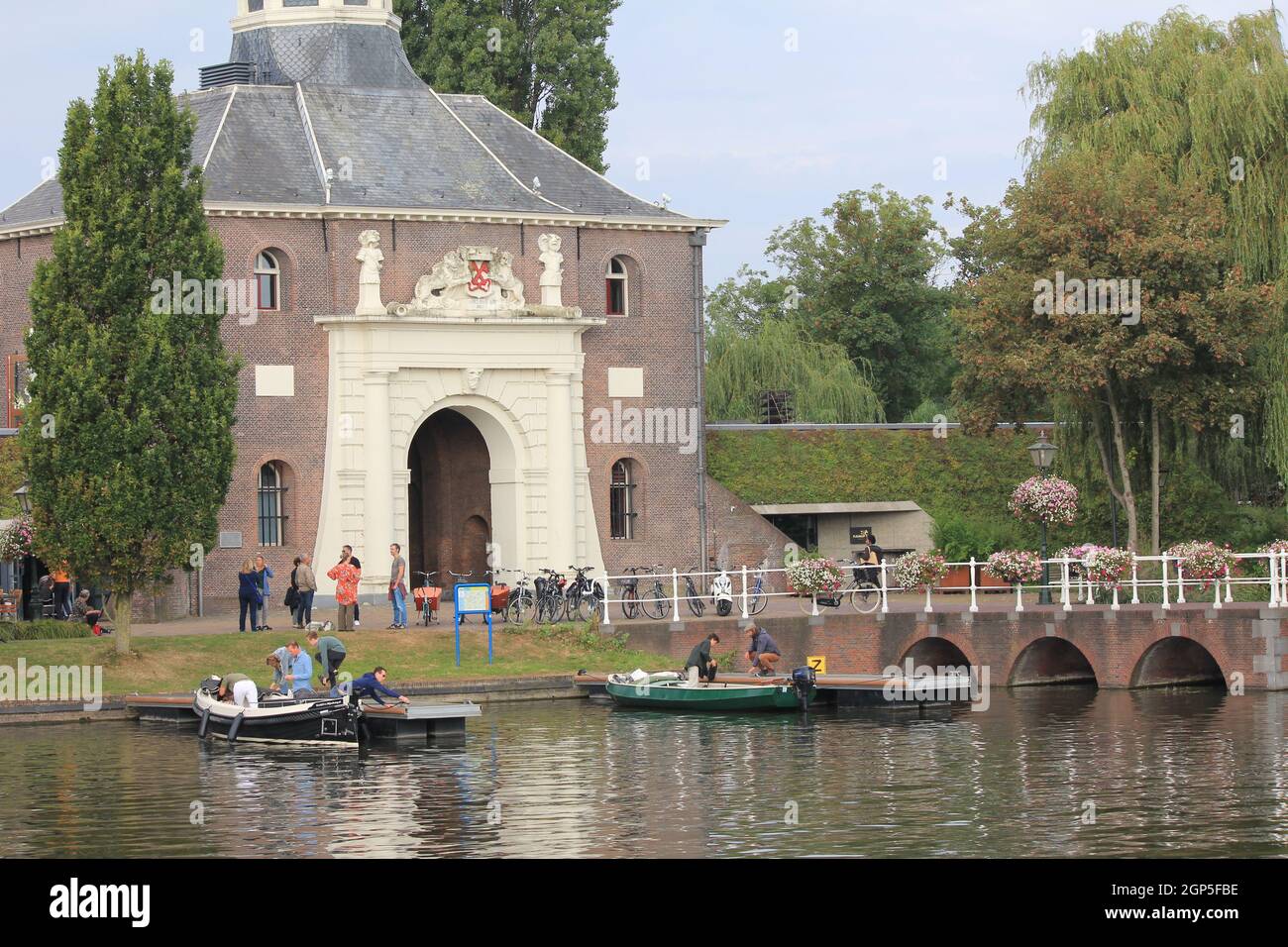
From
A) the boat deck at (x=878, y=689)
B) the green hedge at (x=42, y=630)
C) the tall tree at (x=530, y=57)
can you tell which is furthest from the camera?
the tall tree at (x=530, y=57)

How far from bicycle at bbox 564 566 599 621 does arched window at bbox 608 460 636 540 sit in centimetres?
554

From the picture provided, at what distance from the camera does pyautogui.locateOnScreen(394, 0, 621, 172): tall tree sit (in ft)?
189

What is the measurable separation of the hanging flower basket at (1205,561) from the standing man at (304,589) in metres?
15.9

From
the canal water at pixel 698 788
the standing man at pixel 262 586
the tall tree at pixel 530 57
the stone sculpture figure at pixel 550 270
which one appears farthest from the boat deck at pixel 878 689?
the tall tree at pixel 530 57

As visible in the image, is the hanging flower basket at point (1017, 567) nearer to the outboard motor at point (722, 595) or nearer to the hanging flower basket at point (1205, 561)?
the hanging flower basket at point (1205, 561)

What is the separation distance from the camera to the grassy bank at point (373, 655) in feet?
117

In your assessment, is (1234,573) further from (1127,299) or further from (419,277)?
(419,277)

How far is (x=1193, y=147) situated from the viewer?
42625mm

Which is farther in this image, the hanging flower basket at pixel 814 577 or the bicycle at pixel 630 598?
the bicycle at pixel 630 598

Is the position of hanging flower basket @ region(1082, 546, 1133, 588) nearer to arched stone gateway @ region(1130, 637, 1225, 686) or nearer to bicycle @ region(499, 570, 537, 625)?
arched stone gateway @ region(1130, 637, 1225, 686)

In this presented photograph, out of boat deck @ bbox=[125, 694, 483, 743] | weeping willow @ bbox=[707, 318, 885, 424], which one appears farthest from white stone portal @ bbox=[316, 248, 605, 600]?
boat deck @ bbox=[125, 694, 483, 743]

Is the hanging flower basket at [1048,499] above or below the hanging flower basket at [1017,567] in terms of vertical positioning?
above
